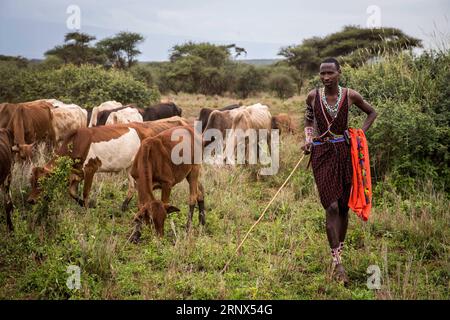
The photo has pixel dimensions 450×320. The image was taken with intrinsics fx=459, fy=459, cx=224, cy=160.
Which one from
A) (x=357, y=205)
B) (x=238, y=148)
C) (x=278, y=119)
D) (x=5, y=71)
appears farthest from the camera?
(x=5, y=71)

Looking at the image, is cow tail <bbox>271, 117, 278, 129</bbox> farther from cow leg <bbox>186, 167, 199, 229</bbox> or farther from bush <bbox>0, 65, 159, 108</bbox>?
cow leg <bbox>186, 167, 199, 229</bbox>

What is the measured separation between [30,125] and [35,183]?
12.5ft

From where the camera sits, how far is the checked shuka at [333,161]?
4902 millimetres

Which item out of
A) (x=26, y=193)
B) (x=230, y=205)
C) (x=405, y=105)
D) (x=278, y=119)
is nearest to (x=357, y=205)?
(x=230, y=205)

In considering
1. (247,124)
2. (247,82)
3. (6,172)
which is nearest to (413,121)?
(247,124)

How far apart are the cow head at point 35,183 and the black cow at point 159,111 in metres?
7.25

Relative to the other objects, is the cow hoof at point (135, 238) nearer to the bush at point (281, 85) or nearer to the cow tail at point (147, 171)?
the cow tail at point (147, 171)

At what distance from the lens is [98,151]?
7727 mm

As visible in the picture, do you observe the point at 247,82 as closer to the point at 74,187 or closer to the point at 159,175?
the point at 74,187

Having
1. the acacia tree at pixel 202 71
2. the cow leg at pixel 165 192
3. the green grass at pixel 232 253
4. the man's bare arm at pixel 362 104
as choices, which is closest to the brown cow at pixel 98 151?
the green grass at pixel 232 253

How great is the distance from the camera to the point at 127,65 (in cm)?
3509

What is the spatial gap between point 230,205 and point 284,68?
99.1 feet

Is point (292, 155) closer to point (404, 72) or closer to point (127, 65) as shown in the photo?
point (404, 72)

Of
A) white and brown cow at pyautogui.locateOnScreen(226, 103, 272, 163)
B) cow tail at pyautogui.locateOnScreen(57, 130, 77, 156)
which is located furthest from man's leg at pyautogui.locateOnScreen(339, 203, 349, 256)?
white and brown cow at pyautogui.locateOnScreen(226, 103, 272, 163)
